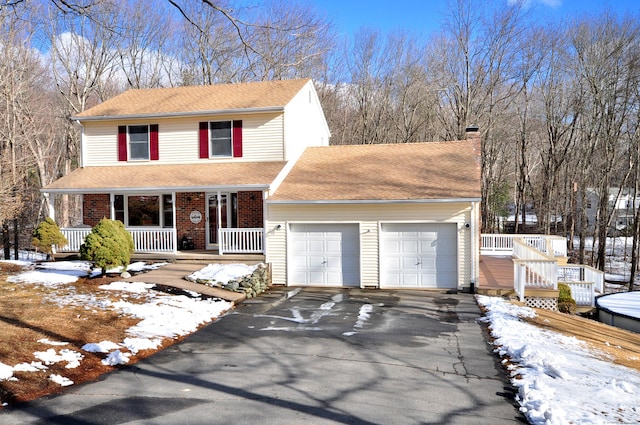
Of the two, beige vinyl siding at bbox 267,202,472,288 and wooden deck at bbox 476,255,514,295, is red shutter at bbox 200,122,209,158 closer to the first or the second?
beige vinyl siding at bbox 267,202,472,288

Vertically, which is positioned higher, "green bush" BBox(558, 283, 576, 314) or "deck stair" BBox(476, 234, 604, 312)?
"deck stair" BBox(476, 234, 604, 312)

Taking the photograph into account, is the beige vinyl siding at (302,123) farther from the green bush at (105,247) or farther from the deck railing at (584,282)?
the deck railing at (584,282)

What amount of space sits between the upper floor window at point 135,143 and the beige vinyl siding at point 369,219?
20.1ft

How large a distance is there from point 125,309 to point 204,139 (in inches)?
358

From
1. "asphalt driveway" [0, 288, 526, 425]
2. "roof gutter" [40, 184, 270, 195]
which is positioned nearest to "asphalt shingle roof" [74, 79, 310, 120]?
"roof gutter" [40, 184, 270, 195]

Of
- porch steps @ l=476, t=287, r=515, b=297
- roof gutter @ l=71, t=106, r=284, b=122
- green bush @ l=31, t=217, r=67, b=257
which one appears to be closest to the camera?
porch steps @ l=476, t=287, r=515, b=297

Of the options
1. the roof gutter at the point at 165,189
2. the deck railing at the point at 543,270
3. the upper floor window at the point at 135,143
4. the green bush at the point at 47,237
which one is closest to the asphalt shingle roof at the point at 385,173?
the roof gutter at the point at 165,189

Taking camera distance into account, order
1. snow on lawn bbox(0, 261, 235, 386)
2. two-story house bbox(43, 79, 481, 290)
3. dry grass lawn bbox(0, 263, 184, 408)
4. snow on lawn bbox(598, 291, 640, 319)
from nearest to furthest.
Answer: dry grass lawn bbox(0, 263, 184, 408), snow on lawn bbox(0, 261, 235, 386), two-story house bbox(43, 79, 481, 290), snow on lawn bbox(598, 291, 640, 319)

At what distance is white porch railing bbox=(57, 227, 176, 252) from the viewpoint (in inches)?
647

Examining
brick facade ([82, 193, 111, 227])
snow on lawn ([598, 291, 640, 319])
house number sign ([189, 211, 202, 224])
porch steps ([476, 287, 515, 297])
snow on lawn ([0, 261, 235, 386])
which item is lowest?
snow on lawn ([598, 291, 640, 319])

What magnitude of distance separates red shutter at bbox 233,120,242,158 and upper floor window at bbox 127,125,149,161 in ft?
11.5

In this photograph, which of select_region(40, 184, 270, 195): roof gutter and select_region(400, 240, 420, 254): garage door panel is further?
select_region(40, 184, 270, 195): roof gutter

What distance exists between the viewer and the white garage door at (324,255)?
49.8ft

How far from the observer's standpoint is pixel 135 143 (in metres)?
18.4
